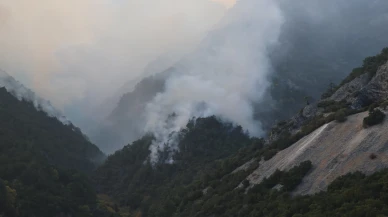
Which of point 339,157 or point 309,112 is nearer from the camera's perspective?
point 339,157

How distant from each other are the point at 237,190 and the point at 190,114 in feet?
446

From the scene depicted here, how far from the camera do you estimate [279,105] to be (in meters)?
198

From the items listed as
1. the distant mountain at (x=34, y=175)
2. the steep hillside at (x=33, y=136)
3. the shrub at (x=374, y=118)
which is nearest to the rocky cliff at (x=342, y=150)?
the shrub at (x=374, y=118)

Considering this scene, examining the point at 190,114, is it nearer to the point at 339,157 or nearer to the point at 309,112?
the point at 309,112

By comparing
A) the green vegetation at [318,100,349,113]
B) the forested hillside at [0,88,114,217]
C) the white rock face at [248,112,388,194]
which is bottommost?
the white rock face at [248,112,388,194]

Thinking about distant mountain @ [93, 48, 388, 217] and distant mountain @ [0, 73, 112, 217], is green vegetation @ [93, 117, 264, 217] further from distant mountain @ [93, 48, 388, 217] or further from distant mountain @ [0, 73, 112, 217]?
distant mountain @ [93, 48, 388, 217]

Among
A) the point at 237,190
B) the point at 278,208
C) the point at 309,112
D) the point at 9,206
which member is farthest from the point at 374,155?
the point at 9,206

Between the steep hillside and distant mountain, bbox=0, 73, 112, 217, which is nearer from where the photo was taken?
distant mountain, bbox=0, 73, 112, 217

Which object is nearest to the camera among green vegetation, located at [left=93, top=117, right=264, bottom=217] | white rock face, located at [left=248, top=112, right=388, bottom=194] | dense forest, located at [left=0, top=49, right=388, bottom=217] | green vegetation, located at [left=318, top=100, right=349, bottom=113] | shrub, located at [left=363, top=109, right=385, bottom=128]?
dense forest, located at [left=0, top=49, right=388, bottom=217]

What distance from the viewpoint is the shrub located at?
1661 inches

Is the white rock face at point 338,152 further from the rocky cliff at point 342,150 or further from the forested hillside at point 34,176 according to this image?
the forested hillside at point 34,176

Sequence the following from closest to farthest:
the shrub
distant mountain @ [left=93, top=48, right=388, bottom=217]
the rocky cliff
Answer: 1. distant mountain @ [left=93, top=48, right=388, bottom=217]
2. the rocky cliff
3. the shrub

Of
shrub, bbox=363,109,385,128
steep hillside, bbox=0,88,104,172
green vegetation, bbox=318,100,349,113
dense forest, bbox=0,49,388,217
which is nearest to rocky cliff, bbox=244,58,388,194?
green vegetation, bbox=318,100,349,113

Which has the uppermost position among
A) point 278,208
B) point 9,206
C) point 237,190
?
point 9,206
